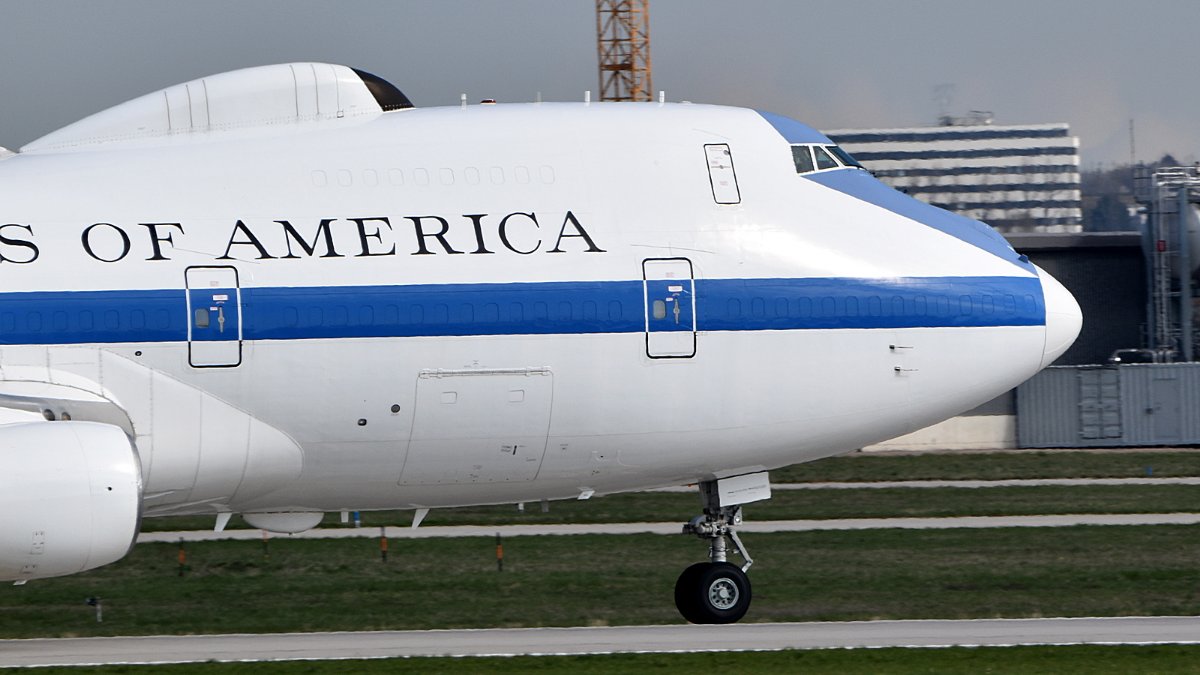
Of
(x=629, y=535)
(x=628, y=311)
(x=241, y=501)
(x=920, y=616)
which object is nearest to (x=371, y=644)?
(x=241, y=501)

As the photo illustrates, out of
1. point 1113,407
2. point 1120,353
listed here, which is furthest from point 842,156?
point 1120,353

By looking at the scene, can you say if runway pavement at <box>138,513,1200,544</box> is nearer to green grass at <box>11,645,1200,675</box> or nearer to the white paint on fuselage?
the white paint on fuselage

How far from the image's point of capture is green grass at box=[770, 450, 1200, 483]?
49.6m

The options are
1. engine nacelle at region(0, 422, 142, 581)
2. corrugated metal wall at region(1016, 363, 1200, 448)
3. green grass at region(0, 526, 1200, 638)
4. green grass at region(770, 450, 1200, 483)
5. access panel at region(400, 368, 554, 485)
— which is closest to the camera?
engine nacelle at region(0, 422, 142, 581)

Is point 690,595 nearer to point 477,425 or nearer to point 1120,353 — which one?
point 477,425

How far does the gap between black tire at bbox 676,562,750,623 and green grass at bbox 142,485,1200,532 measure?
15.8 m

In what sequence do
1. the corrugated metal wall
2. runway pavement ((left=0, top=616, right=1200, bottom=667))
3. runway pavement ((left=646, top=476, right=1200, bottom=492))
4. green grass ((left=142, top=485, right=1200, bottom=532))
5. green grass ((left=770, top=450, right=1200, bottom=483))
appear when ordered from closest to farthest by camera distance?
runway pavement ((left=0, top=616, right=1200, bottom=667)) → green grass ((left=142, top=485, right=1200, bottom=532)) → runway pavement ((left=646, top=476, right=1200, bottom=492)) → green grass ((left=770, top=450, right=1200, bottom=483)) → the corrugated metal wall

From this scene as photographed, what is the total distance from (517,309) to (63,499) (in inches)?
214

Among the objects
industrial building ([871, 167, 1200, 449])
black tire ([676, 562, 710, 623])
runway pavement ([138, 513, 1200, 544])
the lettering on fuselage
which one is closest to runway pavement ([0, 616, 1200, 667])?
black tire ([676, 562, 710, 623])

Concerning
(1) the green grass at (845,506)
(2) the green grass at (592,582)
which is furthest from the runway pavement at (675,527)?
(2) the green grass at (592,582)

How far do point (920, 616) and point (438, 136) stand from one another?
9.88 meters

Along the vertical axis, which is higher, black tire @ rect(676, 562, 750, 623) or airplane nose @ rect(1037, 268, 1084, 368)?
airplane nose @ rect(1037, 268, 1084, 368)

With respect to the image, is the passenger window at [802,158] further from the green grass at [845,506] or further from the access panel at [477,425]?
the green grass at [845,506]

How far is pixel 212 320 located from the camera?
746 inches
